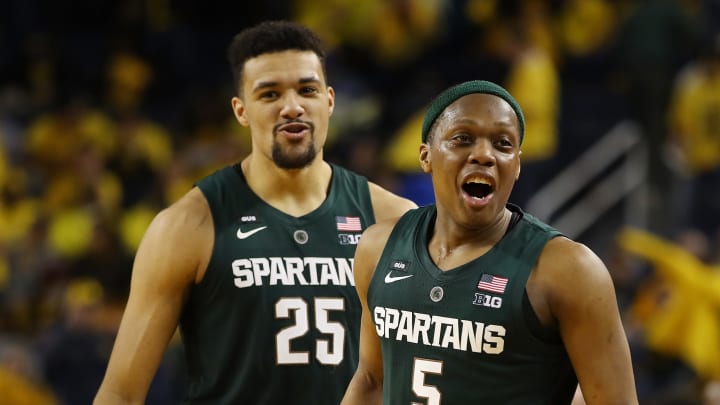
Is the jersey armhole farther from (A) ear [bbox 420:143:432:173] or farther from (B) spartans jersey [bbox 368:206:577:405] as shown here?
(A) ear [bbox 420:143:432:173]

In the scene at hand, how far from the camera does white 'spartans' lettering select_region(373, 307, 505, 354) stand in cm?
335

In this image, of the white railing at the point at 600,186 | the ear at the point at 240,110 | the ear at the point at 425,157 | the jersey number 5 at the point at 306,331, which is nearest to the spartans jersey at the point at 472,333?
the ear at the point at 425,157

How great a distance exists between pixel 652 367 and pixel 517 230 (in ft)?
16.1

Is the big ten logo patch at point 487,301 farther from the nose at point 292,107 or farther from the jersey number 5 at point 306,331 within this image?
the nose at point 292,107

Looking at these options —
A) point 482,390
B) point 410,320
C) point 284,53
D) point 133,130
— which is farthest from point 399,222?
point 133,130

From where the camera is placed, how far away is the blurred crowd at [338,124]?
8250mm

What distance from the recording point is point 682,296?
321 inches

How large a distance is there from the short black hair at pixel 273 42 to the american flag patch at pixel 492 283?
1.48m

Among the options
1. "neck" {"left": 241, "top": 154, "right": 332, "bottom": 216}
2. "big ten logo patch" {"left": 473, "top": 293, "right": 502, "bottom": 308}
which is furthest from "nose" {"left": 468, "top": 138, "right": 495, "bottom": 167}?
"neck" {"left": 241, "top": 154, "right": 332, "bottom": 216}

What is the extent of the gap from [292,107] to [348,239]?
0.53 metres

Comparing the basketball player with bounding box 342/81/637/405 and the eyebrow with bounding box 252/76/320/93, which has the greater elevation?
the eyebrow with bounding box 252/76/320/93

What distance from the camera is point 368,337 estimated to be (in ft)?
12.6

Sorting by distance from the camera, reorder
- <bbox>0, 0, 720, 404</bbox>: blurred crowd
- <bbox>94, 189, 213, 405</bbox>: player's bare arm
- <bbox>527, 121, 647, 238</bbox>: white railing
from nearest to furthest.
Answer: <bbox>94, 189, 213, 405</bbox>: player's bare arm, <bbox>0, 0, 720, 404</bbox>: blurred crowd, <bbox>527, 121, 647, 238</bbox>: white railing

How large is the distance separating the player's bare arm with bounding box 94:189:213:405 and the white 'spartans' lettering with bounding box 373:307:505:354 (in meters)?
0.92
